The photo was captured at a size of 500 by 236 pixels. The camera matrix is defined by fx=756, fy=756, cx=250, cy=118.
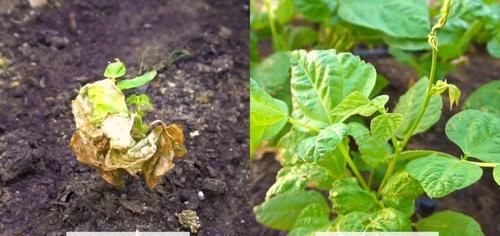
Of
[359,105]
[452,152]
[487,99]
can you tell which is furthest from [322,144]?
[452,152]

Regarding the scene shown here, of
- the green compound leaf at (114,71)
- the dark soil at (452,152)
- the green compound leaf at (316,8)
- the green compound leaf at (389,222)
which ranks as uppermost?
the green compound leaf at (114,71)

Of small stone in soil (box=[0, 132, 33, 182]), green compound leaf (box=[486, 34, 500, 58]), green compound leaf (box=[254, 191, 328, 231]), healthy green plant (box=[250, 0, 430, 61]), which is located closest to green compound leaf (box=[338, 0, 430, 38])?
healthy green plant (box=[250, 0, 430, 61])

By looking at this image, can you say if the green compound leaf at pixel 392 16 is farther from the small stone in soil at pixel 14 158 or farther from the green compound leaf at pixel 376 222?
the small stone in soil at pixel 14 158

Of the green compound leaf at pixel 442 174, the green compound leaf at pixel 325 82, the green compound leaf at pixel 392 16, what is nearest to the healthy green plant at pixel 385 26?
the green compound leaf at pixel 392 16

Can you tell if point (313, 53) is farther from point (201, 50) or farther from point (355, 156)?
point (201, 50)

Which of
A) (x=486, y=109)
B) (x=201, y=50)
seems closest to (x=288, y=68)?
(x=201, y=50)

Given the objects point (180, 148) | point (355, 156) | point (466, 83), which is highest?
point (180, 148)

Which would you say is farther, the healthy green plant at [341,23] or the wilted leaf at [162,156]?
the healthy green plant at [341,23]

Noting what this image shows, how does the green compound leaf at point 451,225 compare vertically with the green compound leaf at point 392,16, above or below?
below
